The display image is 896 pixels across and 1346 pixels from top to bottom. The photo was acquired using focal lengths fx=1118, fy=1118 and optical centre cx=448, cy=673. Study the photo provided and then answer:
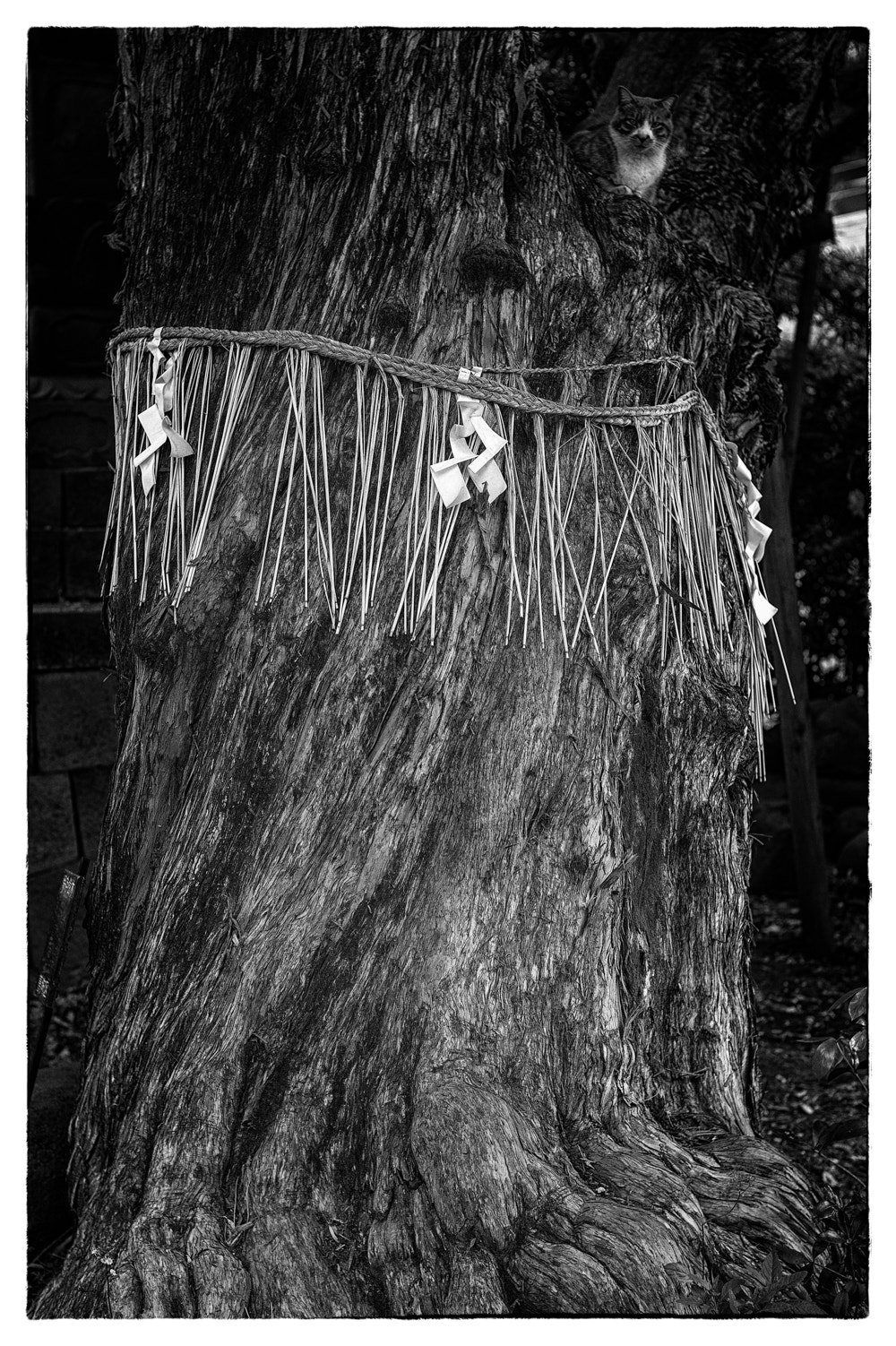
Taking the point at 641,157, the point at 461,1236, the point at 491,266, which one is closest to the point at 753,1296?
the point at 461,1236

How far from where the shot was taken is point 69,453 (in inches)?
157

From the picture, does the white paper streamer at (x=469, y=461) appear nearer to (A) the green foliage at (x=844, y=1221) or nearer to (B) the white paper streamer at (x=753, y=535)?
(B) the white paper streamer at (x=753, y=535)

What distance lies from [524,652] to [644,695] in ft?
0.84

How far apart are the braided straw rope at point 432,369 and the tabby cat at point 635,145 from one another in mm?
792

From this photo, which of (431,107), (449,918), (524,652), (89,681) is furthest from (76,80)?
(449,918)

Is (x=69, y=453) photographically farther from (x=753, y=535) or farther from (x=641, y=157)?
(x=753, y=535)

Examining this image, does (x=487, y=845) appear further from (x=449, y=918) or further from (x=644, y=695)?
(x=644, y=695)

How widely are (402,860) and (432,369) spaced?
31.4 inches

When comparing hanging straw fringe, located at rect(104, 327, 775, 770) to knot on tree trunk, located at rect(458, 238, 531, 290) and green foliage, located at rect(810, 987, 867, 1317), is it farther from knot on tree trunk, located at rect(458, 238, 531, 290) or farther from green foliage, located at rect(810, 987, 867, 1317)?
green foliage, located at rect(810, 987, 867, 1317)

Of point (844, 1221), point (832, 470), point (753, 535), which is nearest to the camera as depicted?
point (844, 1221)

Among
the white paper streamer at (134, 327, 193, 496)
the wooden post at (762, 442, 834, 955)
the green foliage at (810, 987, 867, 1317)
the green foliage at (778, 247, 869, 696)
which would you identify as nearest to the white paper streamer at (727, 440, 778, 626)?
the green foliage at (810, 987, 867, 1317)

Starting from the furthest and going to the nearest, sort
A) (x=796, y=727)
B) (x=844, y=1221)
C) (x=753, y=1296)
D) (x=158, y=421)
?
(x=796, y=727) < (x=158, y=421) < (x=844, y=1221) < (x=753, y=1296)

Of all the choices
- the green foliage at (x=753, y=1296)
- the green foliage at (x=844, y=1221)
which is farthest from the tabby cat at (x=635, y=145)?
the green foliage at (x=753, y=1296)

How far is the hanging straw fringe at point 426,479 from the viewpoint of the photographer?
182 centimetres
